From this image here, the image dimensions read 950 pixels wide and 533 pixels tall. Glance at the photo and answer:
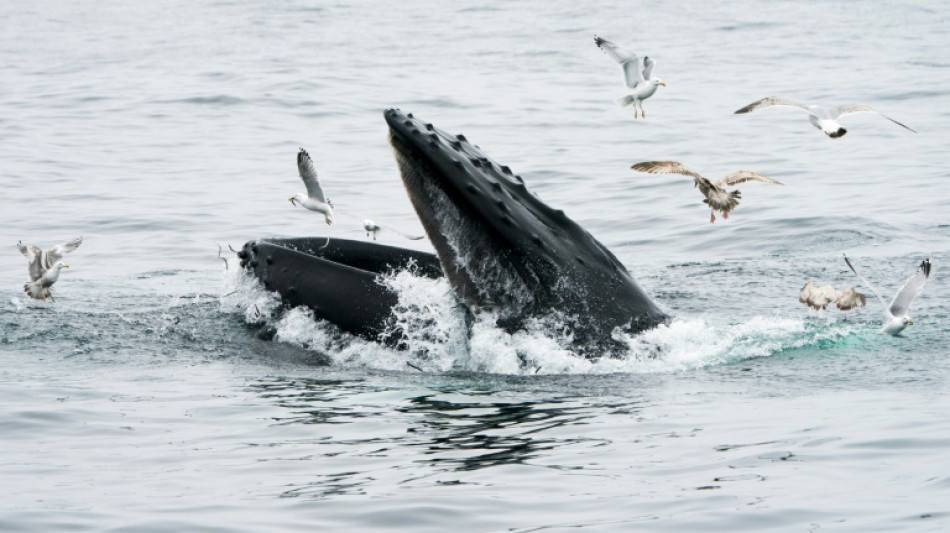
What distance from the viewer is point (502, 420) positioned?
8.20 metres

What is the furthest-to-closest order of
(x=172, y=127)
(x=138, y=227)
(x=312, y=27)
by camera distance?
1. (x=312, y=27)
2. (x=172, y=127)
3. (x=138, y=227)

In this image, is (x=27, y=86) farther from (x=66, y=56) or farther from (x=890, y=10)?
(x=890, y=10)

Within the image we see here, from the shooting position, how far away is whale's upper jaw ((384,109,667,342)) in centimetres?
827

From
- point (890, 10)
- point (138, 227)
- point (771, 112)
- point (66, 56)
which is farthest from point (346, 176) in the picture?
point (890, 10)

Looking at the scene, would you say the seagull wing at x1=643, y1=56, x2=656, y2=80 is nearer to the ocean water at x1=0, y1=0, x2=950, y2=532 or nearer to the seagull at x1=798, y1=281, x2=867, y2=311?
the ocean water at x1=0, y1=0, x2=950, y2=532

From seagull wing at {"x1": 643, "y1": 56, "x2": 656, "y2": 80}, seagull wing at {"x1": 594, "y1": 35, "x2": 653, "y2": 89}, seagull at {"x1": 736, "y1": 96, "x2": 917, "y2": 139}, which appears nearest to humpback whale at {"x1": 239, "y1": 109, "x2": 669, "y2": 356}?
seagull at {"x1": 736, "y1": 96, "x2": 917, "y2": 139}

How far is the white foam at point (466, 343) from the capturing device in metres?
8.73

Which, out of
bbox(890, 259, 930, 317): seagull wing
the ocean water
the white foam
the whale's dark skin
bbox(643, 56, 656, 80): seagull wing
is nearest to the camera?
the ocean water

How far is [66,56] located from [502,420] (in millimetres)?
29706

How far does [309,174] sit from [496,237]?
11.9 ft

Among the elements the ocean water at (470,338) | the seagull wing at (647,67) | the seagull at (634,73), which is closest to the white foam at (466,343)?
the ocean water at (470,338)

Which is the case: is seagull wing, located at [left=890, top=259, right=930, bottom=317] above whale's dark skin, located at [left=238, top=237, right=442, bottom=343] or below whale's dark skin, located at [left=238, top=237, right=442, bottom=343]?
below

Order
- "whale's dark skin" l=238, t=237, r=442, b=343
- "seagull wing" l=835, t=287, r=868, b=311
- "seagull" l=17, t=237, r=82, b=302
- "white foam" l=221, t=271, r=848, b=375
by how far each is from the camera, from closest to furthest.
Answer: "white foam" l=221, t=271, r=848, b=375
"whale's dark skin" l=238, t=237, r=442, b=343
"seagull wing" l=835, t=287, r=868, b=311
"seagull" l=17, t=237, r=82, b=302

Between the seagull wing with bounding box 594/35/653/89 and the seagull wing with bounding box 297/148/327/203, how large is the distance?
2706 millimetres
